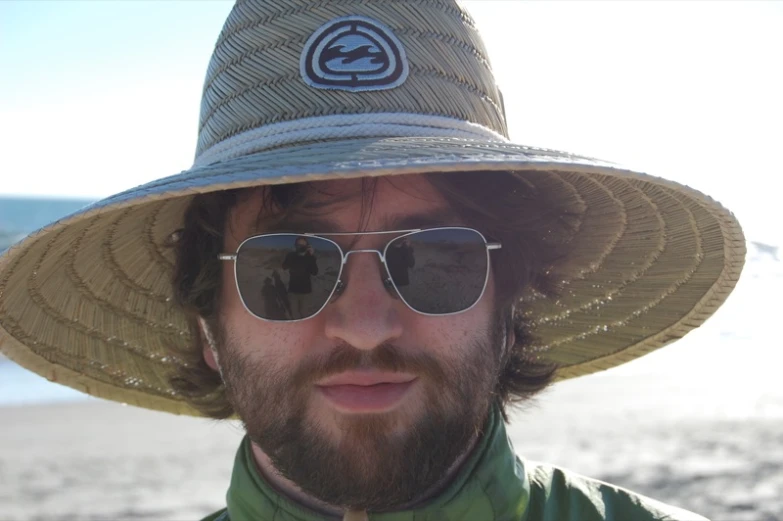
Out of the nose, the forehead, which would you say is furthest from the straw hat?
the nose

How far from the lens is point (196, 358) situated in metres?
2.29

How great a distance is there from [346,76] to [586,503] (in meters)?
1.10

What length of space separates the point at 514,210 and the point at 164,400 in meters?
1.26

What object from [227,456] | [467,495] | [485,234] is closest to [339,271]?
[485,234]

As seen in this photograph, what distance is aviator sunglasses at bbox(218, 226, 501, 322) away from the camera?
5.34 ft

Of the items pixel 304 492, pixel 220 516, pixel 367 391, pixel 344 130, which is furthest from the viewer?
pixel 220 516

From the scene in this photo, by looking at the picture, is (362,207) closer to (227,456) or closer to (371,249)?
(371,249)

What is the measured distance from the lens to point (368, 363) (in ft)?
5.24

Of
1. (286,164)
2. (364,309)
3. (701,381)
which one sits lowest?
(701,381)

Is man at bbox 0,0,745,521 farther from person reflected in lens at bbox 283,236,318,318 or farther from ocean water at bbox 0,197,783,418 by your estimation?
ocean water at bbox 0,197,783,418

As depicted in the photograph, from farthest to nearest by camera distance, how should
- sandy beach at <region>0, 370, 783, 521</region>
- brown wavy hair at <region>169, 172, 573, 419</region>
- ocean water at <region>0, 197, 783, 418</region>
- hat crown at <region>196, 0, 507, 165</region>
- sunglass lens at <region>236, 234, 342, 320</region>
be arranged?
ocean water at <region>0, 197, 783, 418</region> < sandy beach at <region>0, 370, 783, 521</region> < brown wavy hair at <region>169, 172, 573, 419</region> < sunglass lens at <region>236, 234, 342, 320</region> < hat crown at <region>196, 0, 507, 165</region>

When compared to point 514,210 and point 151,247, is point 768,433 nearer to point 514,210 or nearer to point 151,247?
point 514,210

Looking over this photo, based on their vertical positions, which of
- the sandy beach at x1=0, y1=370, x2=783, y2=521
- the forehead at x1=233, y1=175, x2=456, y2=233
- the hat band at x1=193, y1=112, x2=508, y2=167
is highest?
the hat band at x1=193, y1=112, x2=508, y2=167

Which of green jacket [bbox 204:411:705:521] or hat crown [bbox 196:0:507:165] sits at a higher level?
hat crown [bbox 196:0:507:165]
